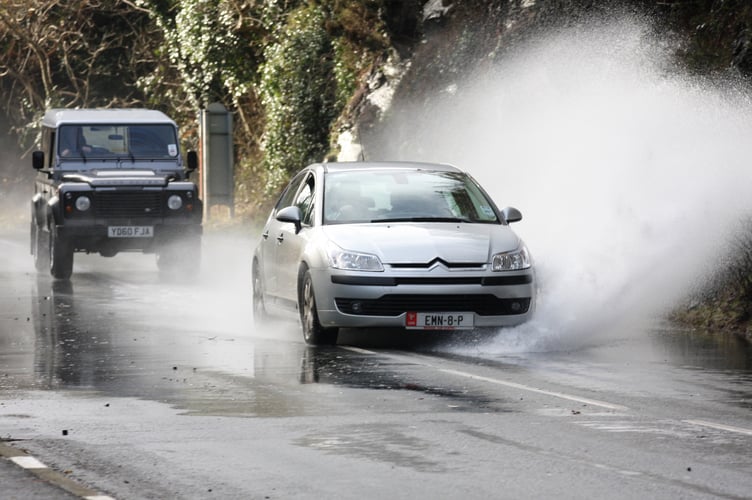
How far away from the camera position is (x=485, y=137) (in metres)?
28.6

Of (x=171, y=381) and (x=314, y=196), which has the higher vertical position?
(x=314, y=196)

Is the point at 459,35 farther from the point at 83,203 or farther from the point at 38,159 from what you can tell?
the point at 83,203

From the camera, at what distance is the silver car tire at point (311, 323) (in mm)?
14719

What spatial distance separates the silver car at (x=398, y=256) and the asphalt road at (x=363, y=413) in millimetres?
337

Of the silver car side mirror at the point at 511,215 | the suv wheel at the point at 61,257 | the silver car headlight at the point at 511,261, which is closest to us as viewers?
the silver car headlight at the point at 511,261

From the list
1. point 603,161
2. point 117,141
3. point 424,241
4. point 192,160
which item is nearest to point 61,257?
point 117,141

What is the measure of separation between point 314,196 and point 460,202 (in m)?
1.33

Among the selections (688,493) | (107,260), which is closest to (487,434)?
(688,493)

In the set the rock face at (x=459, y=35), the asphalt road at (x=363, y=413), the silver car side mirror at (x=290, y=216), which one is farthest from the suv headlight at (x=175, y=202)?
the silver car side mirror at (x=290, y=216)

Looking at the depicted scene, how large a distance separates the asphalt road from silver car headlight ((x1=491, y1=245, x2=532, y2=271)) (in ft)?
2.08

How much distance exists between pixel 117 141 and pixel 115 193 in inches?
52.1

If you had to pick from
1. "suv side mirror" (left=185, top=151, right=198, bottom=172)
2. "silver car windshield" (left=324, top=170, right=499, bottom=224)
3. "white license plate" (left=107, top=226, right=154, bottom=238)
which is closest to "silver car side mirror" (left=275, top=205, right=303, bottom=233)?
"silver car windshield" (left=324, top=170, right=499, bottom=224)

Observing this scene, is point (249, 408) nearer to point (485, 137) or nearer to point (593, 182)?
point (593, 182)

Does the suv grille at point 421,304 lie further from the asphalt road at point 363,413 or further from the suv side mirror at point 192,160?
the suv side mirror at point 192,160
